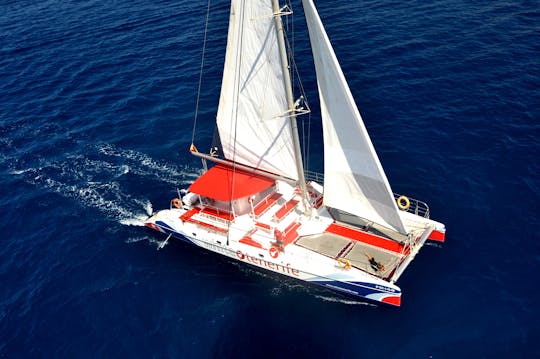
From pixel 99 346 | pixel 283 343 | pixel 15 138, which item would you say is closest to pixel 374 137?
pixel 283 343

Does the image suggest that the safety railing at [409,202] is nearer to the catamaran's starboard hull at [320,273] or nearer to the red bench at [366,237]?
the red bench at [366,237]

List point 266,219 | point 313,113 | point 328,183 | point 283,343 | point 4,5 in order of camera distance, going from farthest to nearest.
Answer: point 4,5 → point 313,113 → point 266,219 → point 328,183 → point 283,343

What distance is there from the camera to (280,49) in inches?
1045

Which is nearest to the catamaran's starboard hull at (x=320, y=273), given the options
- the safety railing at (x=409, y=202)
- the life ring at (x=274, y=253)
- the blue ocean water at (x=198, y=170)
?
the life ring at (x=274, y=253)

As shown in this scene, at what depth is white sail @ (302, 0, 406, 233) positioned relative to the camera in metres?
25.7

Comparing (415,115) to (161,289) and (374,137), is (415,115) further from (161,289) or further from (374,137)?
(161,289)

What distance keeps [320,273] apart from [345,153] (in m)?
7.48

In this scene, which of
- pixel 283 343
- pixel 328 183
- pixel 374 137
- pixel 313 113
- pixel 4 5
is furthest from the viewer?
pixel 4 5

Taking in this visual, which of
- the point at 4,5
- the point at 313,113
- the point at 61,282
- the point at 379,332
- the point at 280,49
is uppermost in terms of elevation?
the point at 4,5

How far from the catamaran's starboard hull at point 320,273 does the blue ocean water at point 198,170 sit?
3.33 ft

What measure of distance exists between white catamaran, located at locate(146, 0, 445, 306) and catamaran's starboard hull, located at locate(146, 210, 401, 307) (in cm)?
7

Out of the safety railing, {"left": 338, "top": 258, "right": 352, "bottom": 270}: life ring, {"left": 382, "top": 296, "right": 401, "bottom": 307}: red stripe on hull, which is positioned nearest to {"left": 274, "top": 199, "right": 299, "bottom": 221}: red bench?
the safety railing

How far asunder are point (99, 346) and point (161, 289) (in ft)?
16.6

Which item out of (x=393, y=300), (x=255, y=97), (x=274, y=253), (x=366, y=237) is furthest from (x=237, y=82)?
(x=393, y=300)
